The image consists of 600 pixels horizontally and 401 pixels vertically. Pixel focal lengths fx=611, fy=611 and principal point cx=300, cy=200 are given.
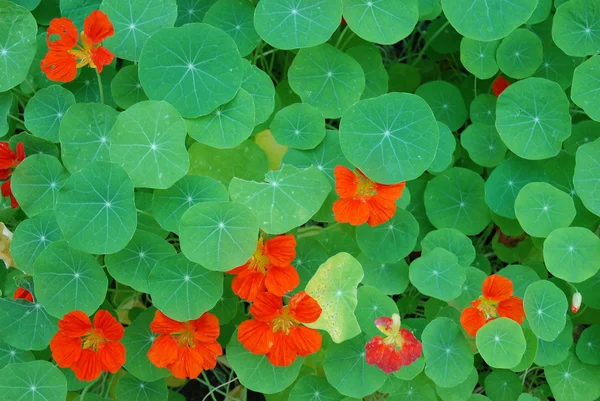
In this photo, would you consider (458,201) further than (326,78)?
Yes

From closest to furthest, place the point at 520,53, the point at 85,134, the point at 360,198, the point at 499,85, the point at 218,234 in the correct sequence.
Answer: the point at 218,234, the point at 360,198, the point at 85,134, the point at 520,53, the point at 499,85

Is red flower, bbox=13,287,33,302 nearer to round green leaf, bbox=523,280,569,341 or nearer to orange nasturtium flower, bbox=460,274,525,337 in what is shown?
orange nasturtium flower, bbox=460,274,525,337

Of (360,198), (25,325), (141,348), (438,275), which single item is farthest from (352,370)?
(25,325)

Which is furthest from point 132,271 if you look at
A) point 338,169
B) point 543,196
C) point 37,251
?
point 543,196

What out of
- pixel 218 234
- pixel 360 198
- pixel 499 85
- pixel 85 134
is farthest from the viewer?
pixel 499 85

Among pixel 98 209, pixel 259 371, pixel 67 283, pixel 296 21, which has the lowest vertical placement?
pixel 259 371

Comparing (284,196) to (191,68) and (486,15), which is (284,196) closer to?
(191,68)

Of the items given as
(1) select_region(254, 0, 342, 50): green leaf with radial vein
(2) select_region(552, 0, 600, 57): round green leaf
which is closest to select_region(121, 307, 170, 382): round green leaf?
(1) select_region(254, 0, 342, 50): green leaf with radial vein
